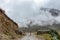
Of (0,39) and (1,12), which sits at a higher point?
(1,12)

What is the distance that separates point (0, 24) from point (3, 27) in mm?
1135

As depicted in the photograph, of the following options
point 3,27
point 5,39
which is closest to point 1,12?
point 3,27

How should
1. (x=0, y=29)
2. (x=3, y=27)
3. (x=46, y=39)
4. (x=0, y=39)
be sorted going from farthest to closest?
(x=46, y=39), (x=3, y=27), (x=0, y=29), (x=0, y=39)

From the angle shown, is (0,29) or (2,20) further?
(2,20)

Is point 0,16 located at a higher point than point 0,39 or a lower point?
higher

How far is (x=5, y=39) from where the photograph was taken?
126 ft

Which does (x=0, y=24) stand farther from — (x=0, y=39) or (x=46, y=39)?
(x=46, y=39)

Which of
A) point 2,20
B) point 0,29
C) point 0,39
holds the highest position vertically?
point 2,20

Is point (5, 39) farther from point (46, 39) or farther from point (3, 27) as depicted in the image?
point (46, 39)

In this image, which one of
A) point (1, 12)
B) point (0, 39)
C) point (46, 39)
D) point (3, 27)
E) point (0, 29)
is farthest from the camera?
point (46, 39)

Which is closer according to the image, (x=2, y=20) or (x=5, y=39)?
(x=5, y=39)

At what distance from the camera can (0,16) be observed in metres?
48.3

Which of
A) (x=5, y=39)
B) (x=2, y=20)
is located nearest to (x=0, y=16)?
(x=2, y=20)

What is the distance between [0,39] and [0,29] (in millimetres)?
6993
